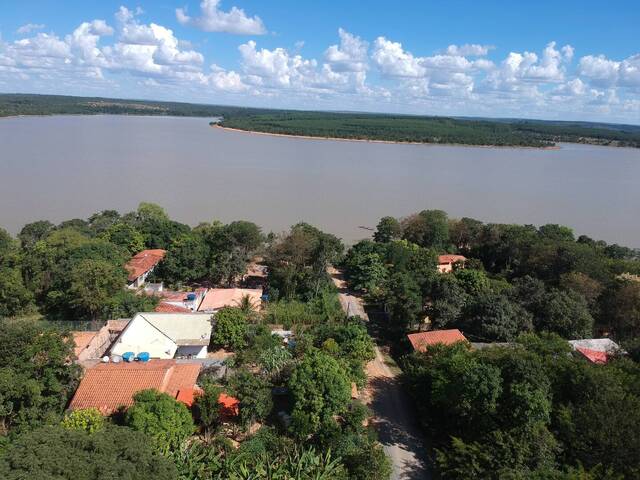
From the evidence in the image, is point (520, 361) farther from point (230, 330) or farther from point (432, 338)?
point (230, 330)

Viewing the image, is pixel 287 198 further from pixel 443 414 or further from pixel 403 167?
pixel 443 414

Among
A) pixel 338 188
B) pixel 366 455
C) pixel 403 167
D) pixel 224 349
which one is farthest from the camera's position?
pixel 403 167

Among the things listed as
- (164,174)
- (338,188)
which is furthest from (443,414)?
(164,174)

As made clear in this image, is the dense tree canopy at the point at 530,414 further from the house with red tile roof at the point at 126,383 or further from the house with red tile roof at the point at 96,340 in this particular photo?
the house with red tile roof at the point at 96,340

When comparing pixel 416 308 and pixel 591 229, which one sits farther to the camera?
pixel 591 229

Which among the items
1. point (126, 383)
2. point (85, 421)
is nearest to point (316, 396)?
point (126, 383)

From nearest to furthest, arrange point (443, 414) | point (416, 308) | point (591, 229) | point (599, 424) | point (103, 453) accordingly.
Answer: point (103, 453) → point (599, 424) → point (443, 414) → point (416, 308) → point (591, 229)
